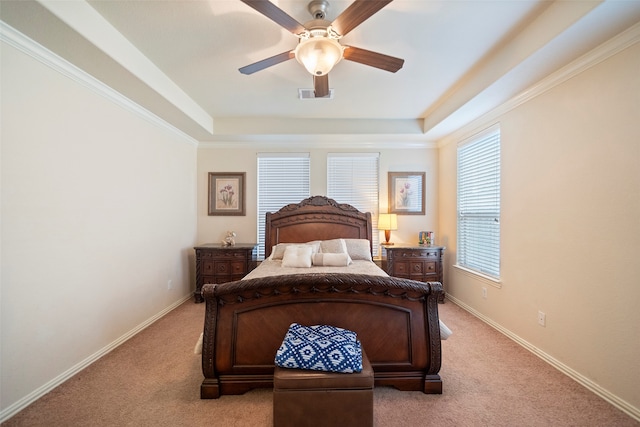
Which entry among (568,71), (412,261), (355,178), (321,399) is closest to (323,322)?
(321,399)

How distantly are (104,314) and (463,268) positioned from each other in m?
4.18

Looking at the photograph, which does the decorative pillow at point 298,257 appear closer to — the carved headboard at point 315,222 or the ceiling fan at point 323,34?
the carved headboard at point 315,222

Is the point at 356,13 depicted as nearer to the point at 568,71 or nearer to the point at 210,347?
the point at 568,71

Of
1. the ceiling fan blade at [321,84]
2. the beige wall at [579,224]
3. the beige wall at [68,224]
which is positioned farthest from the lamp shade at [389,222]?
the beige wall at [68,224]

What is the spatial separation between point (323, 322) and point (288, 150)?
3133 millimetres

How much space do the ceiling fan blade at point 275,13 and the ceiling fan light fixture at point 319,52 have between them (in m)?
0.09

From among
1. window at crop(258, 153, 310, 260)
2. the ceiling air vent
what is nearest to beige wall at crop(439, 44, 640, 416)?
the ceiling air vent

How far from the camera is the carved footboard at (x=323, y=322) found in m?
1.93

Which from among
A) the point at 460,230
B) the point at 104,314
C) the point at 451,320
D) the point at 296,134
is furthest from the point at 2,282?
the point at 460,230

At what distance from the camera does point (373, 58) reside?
1975 millimetres

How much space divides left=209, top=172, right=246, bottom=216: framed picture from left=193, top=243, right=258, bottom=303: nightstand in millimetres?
731

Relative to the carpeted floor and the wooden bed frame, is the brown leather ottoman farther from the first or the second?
the wooden bed frame

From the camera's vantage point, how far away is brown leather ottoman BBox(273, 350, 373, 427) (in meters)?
1.52

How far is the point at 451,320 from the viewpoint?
3.34 metres
